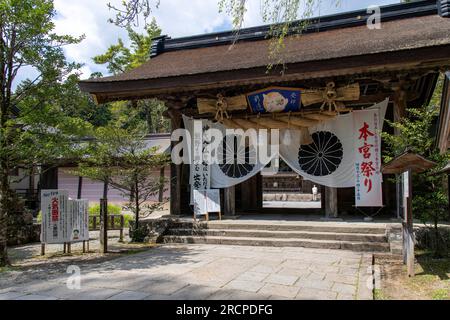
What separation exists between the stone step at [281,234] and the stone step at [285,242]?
6.0 inches

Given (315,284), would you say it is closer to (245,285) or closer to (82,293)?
(245,285)

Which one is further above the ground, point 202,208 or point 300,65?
point 300,65

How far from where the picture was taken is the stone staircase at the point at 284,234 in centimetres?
734

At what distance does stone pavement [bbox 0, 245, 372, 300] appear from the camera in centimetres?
448

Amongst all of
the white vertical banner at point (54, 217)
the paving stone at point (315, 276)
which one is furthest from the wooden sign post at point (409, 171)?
the white vertical banner at point (54, 217)

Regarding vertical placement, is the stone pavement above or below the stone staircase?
below

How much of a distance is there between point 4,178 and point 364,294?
6.19 metres

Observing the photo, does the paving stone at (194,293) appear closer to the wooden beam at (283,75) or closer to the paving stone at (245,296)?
the paving stone at (245,296)

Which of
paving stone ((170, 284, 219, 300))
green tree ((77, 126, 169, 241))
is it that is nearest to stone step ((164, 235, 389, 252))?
green tree ((77, 126, 169, 241))

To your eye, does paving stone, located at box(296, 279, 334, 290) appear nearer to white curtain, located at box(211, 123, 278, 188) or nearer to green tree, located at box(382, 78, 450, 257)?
green tree, located at box(382, 78, 450, 257)

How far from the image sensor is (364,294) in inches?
174

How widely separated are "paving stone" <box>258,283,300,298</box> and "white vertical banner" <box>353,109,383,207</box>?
14.6 feet

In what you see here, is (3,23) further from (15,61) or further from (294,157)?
(294,157)
